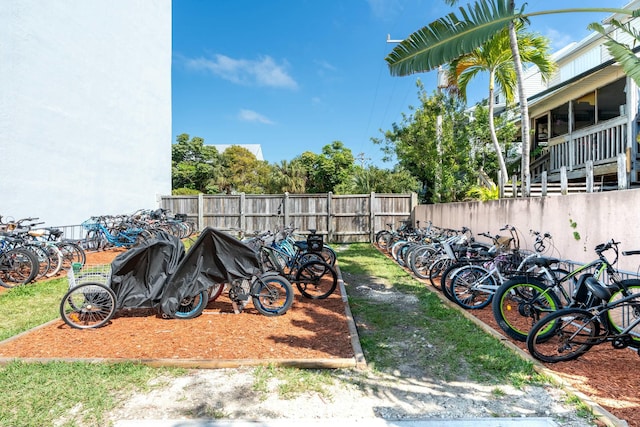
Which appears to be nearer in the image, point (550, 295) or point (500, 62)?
point (550, 295)

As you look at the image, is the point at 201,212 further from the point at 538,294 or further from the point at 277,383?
the point at 538,294

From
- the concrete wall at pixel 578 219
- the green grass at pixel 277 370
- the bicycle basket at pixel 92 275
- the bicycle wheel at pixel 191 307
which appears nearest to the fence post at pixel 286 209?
the concrete wall at pixel 578 219

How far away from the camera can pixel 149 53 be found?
13953 millimetres

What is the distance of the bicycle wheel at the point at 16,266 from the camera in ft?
21.8

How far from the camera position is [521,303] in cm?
428

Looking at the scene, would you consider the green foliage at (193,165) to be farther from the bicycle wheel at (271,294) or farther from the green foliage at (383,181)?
the bicycle wheel at (271,294)

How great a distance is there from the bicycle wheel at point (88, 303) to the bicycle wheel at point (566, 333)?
15.5 ft

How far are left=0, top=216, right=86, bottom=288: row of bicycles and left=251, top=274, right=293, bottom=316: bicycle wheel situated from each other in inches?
186

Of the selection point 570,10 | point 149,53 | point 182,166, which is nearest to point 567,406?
point 570,10

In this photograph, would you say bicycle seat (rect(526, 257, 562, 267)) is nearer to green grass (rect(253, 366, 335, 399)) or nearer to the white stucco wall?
green grass (rect(253, 366, 335, 399))

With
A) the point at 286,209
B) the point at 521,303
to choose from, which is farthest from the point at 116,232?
the point at 521,303

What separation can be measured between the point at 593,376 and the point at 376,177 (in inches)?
652

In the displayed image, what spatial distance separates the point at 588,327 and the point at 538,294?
0.73m

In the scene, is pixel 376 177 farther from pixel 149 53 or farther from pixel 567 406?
pixel 567 406
